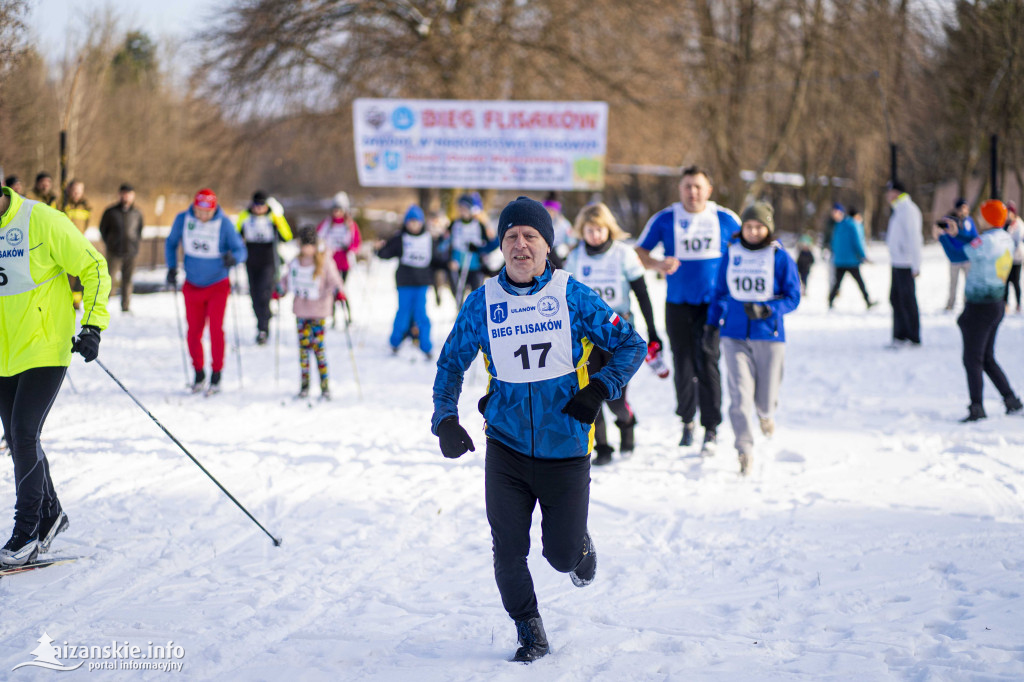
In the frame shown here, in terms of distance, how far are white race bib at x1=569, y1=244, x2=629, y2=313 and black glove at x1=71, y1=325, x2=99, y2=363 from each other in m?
3.23

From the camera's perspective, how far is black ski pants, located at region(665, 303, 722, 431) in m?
6.67

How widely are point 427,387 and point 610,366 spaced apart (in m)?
6.27

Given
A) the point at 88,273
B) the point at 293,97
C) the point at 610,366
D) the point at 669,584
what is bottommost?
the point at 669,584

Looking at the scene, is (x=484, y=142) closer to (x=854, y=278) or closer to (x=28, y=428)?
(x=854, y=278)

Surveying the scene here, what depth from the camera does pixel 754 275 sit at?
6098 mm

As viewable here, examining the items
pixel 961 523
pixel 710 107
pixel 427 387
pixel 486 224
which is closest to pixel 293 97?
pixel 710 107

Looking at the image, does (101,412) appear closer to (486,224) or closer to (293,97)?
(486,224)

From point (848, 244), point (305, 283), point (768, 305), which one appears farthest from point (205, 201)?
point (848, 244)

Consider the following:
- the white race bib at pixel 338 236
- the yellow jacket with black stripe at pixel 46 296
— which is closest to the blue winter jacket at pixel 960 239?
the yellow jacket with black stripe at pixel 46 296

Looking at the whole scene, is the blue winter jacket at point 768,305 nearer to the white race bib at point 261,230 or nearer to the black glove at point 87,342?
the black glove at point 87,342

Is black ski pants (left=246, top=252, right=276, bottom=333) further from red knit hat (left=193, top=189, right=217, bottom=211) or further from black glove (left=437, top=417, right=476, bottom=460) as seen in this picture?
black glove (left=437, top=417, right=476, bottom=460)

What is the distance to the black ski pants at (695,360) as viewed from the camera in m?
6.67

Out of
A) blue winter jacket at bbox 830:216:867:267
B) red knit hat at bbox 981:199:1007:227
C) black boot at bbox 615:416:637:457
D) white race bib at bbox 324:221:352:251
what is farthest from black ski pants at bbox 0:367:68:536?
blue winter jacket at bbox 830:216:867:267

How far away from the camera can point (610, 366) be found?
350 centimetres
